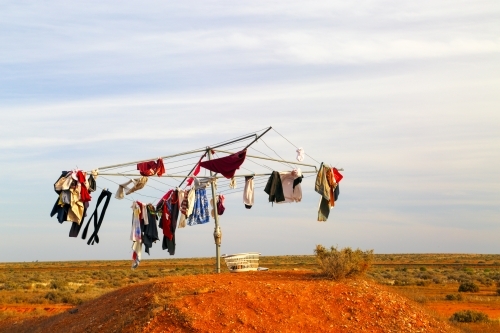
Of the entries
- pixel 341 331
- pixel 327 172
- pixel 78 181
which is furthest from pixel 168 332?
pixel 327 172

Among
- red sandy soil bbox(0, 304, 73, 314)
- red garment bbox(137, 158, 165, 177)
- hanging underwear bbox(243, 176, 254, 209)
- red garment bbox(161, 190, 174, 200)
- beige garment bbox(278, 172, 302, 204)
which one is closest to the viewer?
red garment bbox(137, 158, 165, 177)

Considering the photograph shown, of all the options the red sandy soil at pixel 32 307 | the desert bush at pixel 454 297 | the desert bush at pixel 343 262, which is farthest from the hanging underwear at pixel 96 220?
the desert bush at pixel 454 297

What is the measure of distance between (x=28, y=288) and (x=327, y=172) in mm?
25606

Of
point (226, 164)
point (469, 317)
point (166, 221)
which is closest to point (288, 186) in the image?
point (226, 164)

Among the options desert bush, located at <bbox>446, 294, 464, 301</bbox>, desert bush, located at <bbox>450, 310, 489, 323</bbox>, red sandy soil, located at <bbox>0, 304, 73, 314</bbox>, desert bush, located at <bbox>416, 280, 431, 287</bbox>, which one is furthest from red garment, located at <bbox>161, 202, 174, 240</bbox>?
desert bush, located at <bbox>416, 280, 431, 287</bbox>

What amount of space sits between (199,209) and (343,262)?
17.0ft

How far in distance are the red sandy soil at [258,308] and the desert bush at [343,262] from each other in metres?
0.34

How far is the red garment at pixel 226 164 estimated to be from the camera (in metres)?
16.4

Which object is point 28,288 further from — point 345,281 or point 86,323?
point 345,281

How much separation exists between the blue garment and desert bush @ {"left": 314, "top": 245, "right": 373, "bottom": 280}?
4359 millimetres

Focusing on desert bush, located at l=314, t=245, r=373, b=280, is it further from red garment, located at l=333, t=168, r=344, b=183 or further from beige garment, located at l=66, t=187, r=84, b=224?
beige garment, located at l=66, t=187, r=84, b=224

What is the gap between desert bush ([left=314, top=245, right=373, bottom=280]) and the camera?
13.7 meters

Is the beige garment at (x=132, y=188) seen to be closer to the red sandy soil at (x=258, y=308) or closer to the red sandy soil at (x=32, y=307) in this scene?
the red sandy soil at (x=258, y=308)

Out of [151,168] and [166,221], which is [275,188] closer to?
[166,221]
